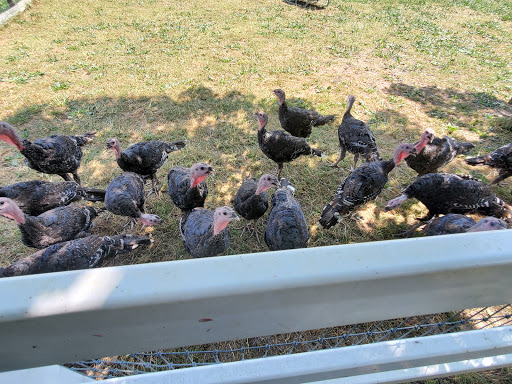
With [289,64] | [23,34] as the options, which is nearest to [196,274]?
[289,64]

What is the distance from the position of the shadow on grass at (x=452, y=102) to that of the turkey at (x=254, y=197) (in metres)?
5.72

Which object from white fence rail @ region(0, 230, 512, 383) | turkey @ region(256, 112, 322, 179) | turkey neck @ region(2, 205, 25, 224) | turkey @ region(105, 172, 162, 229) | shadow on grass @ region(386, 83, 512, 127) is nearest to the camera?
white fence rail @ region(0, 230, 512, 383)

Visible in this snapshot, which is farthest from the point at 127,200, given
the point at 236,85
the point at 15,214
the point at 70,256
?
the point at 236,85

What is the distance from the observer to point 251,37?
11.3 metres

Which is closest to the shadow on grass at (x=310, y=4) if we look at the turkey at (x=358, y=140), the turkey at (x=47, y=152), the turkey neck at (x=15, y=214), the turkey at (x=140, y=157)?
the turkey at (x=358, y=140)

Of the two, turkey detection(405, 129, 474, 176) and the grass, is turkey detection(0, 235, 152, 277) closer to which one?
the grass

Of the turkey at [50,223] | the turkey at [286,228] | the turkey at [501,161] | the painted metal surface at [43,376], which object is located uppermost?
the painted metal surface at [43,376]

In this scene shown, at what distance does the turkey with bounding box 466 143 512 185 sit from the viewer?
4922 millimetres

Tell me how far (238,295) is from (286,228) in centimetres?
278

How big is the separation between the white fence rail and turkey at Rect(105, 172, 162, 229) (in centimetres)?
354

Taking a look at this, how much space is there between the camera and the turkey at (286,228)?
3.43m

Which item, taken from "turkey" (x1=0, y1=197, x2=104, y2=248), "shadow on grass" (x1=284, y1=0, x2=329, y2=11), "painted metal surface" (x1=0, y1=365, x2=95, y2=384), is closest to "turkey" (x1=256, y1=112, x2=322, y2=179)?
"turkey" (x1=0, y1=197, x2=104, y2=248)

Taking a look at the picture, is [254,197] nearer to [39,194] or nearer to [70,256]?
[70,256]

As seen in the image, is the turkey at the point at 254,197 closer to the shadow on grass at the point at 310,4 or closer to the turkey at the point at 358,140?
the turkey at the point at 358,140
